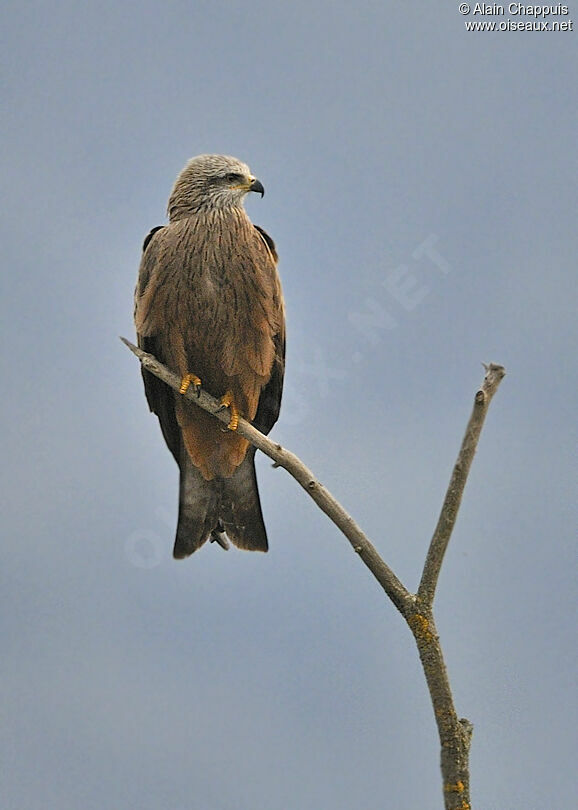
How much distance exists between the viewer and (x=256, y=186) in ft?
17.0

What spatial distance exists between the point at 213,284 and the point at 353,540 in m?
1.48

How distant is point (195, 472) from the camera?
5.46m

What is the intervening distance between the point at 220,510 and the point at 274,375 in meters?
0.84

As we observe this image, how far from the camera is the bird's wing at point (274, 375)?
5.02 metres

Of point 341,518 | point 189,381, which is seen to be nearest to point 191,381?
point 189,381

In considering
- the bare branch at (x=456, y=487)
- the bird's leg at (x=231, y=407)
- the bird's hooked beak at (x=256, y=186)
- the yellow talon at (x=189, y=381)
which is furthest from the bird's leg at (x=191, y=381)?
the bare branch at (x=456, y=487)

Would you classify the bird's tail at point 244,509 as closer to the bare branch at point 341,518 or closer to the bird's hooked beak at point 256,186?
the bare branch at point 341,518

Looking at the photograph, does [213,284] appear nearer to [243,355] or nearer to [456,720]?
[243,355]

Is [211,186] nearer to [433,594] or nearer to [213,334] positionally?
[213,334]

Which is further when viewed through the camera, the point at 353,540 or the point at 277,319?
the point at 277,319

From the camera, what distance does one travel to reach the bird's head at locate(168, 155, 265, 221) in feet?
16.7

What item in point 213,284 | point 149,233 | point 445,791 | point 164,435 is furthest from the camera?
point 164,435

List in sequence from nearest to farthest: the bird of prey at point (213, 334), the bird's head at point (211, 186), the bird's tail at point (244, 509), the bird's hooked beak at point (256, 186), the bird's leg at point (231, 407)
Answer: the bird of prey at point (213, 334) → the bird's leg at point (231, 407) → the bird's head at point (211, 186) → the bird's hooked beak at point (256, 186) → the bird's tail at point (244, 509)

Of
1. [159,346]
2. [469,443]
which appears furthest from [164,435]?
[469,443]
